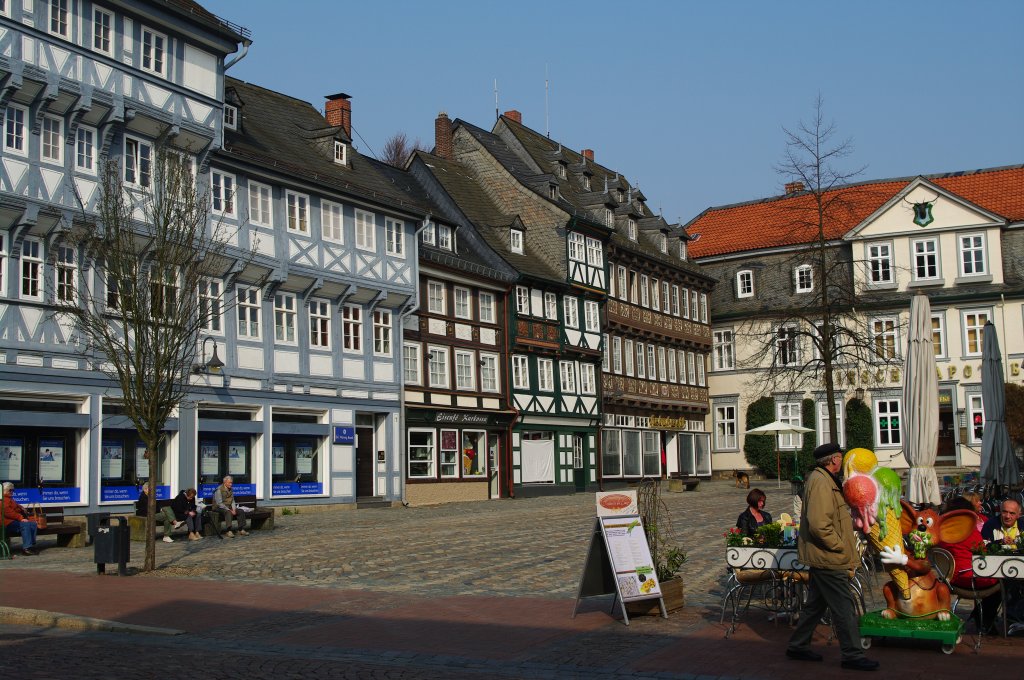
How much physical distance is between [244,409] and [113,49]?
370 inches

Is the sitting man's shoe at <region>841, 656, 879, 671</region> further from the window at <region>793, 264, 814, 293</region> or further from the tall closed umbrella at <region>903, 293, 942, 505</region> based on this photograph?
the window at <region>793, 264, 814, 293</region>

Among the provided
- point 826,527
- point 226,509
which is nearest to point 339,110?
point 226,509

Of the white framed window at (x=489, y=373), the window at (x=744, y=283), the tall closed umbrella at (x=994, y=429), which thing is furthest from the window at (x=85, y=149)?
the window at (x=744, y=283)

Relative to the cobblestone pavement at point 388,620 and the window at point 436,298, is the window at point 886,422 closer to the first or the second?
the window at point 436,298

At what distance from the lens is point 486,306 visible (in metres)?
40.1

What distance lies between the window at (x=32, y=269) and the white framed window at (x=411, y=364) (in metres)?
A: 12.8

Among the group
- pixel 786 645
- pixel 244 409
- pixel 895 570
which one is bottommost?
pixel 786 645

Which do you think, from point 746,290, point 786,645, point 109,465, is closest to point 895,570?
point 786,645

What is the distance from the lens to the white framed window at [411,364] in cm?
3609

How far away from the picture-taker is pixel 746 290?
189ft

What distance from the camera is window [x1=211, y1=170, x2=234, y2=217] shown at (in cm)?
2920

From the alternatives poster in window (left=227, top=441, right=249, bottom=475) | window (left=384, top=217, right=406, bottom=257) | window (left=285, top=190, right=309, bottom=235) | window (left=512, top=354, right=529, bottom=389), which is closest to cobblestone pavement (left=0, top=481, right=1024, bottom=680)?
poster in window (left=227, top=441, right=249, bottom=475)

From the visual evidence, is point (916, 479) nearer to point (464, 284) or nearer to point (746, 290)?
point (464, 284)

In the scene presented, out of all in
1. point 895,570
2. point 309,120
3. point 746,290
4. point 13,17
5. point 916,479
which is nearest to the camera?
point 895,570
